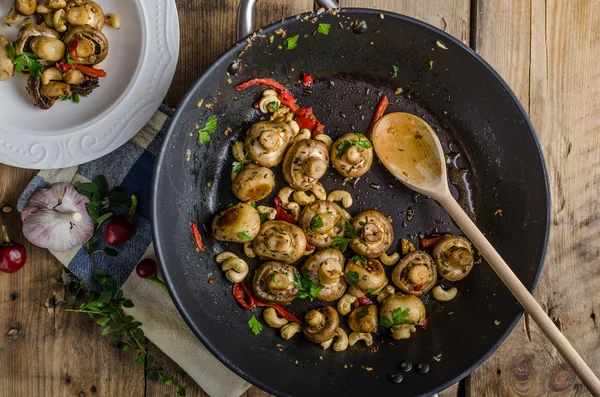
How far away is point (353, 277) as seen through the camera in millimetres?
2084

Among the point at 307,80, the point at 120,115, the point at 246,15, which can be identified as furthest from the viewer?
the point at 307,80

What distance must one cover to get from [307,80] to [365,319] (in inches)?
36.2

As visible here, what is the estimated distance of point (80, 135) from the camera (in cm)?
204

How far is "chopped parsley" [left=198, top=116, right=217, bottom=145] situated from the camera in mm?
2061

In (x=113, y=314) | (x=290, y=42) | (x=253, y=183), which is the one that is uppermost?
(x=290, y=42)

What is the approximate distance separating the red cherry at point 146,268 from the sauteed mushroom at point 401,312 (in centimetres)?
86

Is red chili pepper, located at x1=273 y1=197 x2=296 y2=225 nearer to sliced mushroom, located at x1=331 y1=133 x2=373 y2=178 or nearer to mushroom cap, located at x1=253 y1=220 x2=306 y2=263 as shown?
mushroom cap, located at x1=253 y1=220 x2=306 y2=263

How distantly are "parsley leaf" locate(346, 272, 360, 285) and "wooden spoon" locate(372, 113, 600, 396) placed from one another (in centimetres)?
38

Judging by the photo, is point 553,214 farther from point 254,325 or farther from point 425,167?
point 254,325

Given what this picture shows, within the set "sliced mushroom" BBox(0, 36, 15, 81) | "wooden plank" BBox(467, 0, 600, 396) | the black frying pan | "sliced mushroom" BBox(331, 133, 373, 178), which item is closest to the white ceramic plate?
"sliced mushroom" BBox(0, 36, 15, 81)

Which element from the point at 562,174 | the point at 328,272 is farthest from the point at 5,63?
the point at 562,174

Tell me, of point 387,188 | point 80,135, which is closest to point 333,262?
point 387,188

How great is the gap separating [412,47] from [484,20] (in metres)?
0.36

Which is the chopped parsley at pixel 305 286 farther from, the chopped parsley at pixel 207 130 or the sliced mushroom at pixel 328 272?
the chopped parsley at pixel 207 130
